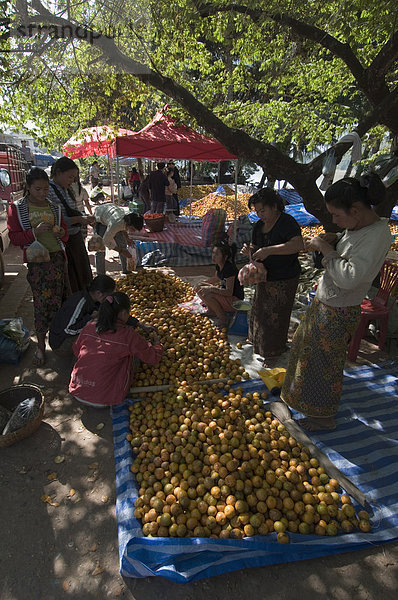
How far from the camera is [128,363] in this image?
11.2ft

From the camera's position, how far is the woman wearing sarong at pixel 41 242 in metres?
3.63

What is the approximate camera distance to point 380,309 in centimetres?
447

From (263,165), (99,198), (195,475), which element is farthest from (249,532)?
(99,198)

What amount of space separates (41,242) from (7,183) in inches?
176

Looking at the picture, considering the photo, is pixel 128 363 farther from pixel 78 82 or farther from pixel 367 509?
pixel 78 82

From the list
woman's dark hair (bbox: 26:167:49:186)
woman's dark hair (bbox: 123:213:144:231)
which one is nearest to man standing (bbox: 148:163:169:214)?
woman's dark hair (bbox: 123:213:144:231)

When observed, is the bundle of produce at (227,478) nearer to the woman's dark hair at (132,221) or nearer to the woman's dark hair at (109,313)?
the woman's dark hair at (109,313)

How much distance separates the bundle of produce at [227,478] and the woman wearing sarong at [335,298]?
401mm

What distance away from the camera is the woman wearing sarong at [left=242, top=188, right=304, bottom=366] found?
355 cm

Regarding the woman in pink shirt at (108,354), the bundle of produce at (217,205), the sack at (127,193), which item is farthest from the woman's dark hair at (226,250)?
the sack at (127,193)

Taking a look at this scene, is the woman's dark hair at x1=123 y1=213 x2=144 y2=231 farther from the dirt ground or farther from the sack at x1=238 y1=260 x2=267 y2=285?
the dirt ground

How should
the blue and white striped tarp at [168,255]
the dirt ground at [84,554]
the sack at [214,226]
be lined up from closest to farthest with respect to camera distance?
the dirt ground at [84,554]
the blue and white striped tarp at [168,255]
the sack at [214,226]

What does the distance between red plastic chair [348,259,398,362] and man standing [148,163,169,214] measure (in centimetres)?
812

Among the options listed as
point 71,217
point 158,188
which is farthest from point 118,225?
point 158,188
